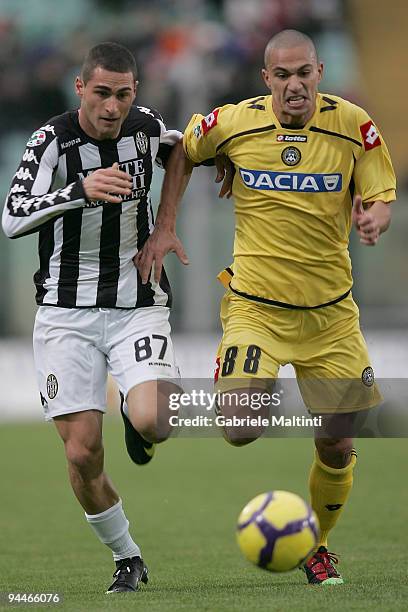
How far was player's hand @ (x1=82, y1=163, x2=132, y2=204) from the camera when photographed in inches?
215

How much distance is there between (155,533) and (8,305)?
9.20 meters

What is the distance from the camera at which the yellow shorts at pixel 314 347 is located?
19.4 feet

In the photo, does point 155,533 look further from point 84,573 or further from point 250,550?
point 250,550

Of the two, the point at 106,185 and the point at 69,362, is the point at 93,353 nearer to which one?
the point at 69,362

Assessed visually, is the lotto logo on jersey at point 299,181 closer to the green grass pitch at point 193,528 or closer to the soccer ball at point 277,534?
the soccer ball at point 277,534

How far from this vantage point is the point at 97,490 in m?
5.90

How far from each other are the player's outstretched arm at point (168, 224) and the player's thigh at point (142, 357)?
0.23 meters

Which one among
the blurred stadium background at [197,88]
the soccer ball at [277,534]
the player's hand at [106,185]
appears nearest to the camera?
the soccer ball at [277,534]

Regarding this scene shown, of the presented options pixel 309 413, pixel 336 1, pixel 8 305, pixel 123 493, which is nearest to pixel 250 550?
pixel 309 413

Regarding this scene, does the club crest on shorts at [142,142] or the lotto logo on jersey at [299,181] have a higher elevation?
the club crest on shorts at [142,142]

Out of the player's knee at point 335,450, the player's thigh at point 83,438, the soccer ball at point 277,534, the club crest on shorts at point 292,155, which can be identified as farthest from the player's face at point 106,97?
the soccer ball at point 277,534

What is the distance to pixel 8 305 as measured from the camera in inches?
667

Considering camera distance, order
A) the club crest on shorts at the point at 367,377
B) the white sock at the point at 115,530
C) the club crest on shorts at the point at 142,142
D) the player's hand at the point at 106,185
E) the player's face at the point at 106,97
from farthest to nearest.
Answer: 1. the club crest on shorts at the point at 142,142
2. the club crest on shorts at the point at 367,377
3. the white sock at the point at 115,530
4. the player's face at the point at 106,97
5. the player's hand at the point at 106,185

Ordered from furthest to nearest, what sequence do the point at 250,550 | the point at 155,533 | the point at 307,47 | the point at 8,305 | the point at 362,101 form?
the point at 362,101
the point at 8,305
the point at 155,533
the point at 307,47
the point at 250,550
